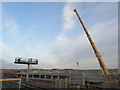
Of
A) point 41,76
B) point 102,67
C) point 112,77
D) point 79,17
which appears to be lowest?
point 41,76

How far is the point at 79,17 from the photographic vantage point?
30.9 m

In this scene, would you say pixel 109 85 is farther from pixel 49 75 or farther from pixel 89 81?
pixel 49 75

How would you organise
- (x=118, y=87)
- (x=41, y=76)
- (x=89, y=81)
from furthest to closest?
(x=41, y=76) < (x=89, y=81) < (x=118, y=87)

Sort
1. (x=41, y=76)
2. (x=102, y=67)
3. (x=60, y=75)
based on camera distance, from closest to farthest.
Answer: (x=102, y=67)
(x=60, y=75)
(x=41, y=76)

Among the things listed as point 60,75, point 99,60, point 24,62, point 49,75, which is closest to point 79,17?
point 99,60

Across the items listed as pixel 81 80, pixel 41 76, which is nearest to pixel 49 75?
pixel 41 76

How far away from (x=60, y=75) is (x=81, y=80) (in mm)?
9936

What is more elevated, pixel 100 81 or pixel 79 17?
pixel 79 17

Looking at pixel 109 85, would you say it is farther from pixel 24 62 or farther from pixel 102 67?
pixel 24 62

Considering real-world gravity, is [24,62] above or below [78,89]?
above

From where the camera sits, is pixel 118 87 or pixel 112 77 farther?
pixel 112 77

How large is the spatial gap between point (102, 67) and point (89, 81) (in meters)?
4.41

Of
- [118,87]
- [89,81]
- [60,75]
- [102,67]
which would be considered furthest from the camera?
[60,75]

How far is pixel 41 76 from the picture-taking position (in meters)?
38.7
